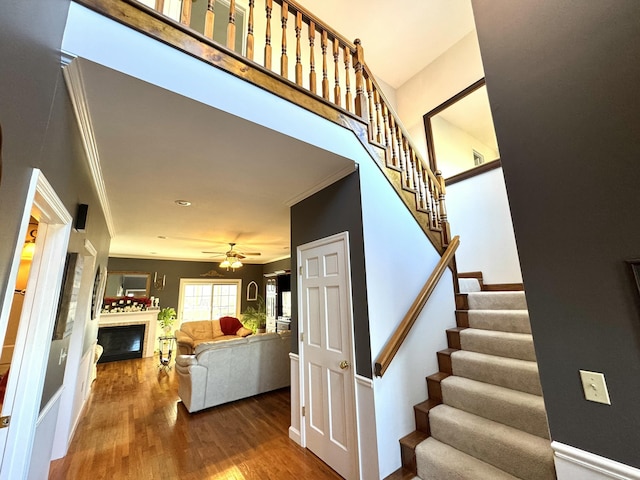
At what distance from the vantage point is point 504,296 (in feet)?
9.07

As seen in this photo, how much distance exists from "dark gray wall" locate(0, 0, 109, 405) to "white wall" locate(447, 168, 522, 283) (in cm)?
417

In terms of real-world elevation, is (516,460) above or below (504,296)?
below

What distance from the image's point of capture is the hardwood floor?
7.72ft

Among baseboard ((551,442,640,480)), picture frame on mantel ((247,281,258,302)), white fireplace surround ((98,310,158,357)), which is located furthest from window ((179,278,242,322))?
baseboard ((551,442,640,480))

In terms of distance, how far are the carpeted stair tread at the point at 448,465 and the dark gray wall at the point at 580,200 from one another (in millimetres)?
763

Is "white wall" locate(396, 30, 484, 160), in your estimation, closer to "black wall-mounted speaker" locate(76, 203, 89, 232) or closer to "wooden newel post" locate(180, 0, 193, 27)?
"wooden newel post" locate(180, 0, 193, 27)

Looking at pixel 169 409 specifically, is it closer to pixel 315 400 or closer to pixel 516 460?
pixel 315 400

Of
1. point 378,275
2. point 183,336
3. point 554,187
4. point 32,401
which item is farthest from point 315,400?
point 183,336

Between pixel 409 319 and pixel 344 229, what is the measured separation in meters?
0.95

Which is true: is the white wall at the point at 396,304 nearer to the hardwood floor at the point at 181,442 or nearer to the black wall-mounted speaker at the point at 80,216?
the hardwood floor at the point at 181,442

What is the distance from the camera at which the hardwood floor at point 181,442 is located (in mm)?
2352

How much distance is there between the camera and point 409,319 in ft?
7.49

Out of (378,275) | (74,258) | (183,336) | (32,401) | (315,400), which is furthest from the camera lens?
(183,336)

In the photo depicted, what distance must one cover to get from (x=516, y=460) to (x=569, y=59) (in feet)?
7.52
